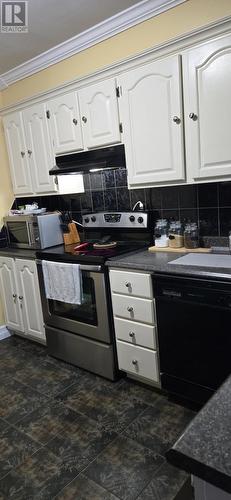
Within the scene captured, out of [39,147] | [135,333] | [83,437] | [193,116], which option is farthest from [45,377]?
[193,116]

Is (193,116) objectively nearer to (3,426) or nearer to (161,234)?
(161,234)

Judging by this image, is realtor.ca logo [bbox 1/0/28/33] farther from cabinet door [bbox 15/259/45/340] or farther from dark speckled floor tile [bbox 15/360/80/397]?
dark speckled floor tile [bbox 15/360/80/397]

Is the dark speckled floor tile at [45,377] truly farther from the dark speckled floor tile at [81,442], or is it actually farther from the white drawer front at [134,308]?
the white drawer front at [134,308]

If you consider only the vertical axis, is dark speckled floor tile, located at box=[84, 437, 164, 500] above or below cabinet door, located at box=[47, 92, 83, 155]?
below

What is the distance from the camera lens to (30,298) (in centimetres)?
293

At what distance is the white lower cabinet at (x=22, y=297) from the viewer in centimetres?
287

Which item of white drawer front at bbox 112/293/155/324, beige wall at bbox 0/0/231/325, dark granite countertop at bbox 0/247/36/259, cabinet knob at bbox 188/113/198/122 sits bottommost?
white drawer front at bbox 112/293/155/324

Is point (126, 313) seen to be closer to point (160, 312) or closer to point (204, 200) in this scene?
point (160, 312)

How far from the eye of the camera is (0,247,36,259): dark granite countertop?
9.17 feet

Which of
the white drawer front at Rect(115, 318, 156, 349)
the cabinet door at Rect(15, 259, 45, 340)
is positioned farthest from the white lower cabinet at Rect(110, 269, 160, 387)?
the cabinet door at Rect(15, 259, 45, 340)

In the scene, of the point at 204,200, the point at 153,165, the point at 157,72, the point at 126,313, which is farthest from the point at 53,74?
the point at 126,313

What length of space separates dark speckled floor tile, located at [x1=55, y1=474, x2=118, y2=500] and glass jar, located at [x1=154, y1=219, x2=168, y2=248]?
147 cm

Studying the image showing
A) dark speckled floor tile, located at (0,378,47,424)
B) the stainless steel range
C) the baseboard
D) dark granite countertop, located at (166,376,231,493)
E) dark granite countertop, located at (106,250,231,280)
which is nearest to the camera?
dark granite countertop, located at (166,376,231,493)

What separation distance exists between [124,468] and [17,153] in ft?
8.58
